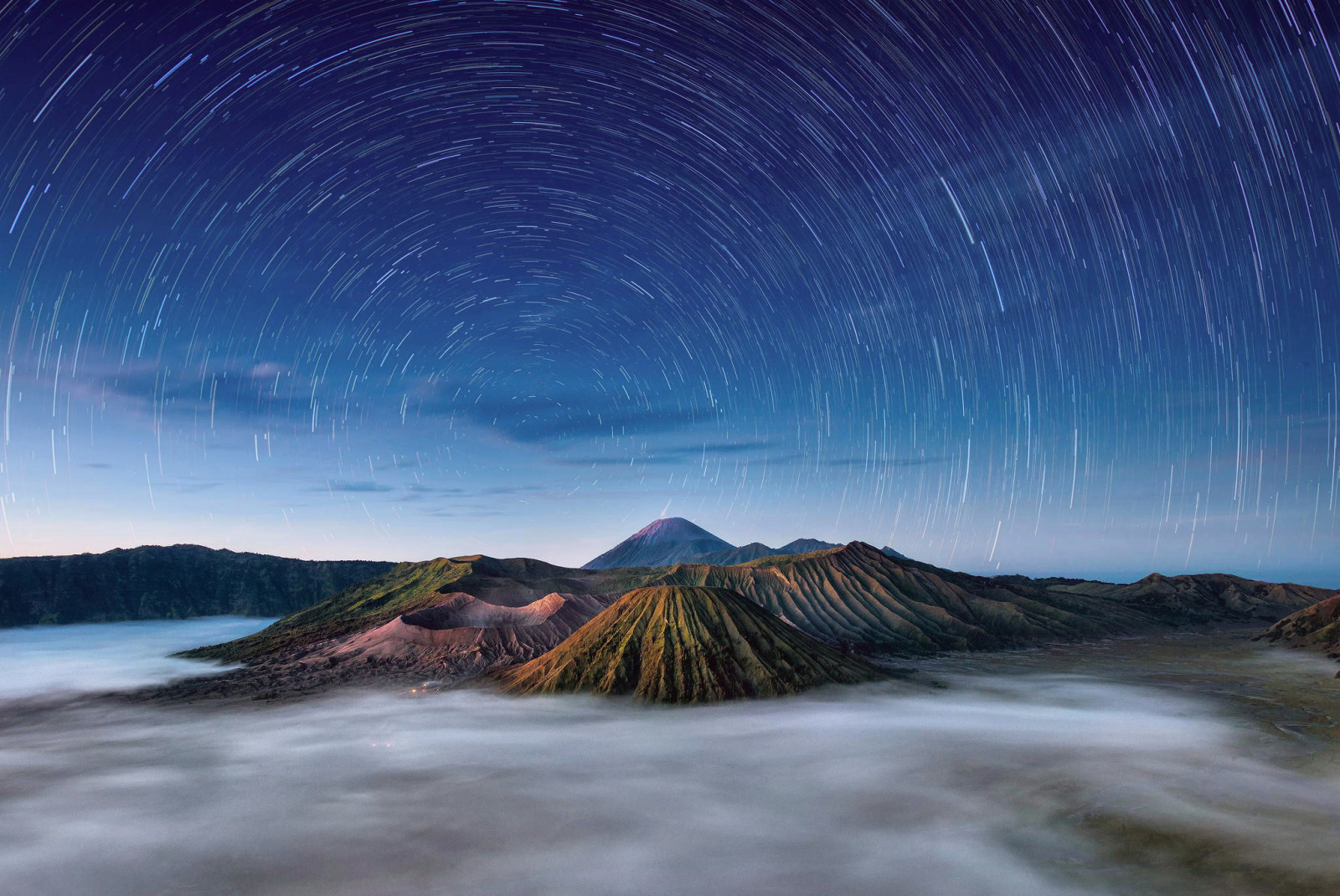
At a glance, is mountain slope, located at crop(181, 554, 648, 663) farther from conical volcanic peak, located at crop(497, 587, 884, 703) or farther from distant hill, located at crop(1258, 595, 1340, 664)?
distant hill, located at crop(1258, 595, 1340, 664)

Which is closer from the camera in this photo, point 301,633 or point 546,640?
point 546,640

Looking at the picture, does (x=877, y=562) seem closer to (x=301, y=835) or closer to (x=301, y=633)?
(x=301, y=633)

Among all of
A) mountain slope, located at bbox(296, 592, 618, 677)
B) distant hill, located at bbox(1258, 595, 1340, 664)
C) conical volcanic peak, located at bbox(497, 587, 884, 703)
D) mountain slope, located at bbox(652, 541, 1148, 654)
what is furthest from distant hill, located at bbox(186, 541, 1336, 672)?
conical volcanic peak, located at bbox(497, 587, 884, 703)

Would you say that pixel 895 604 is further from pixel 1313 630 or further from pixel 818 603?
pixel 1313 630

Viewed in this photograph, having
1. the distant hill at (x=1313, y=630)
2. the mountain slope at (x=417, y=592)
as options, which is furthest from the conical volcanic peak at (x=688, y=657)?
the distant hill at (x=1313, y=630)

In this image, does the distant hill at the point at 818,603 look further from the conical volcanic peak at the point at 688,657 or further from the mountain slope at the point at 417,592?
the conical volcanic peak at the point at 688,657

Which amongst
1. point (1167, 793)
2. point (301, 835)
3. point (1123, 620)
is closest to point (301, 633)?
point (301, 835)

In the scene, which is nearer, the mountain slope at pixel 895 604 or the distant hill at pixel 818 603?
the distant hill at pixel 818 603

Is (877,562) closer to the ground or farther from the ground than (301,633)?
farther from the ground

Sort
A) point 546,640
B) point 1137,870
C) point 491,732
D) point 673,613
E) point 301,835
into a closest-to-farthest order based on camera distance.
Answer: point 1137,870 → point 301,835 → point 491,732 → point 673,613 → point 546,640
